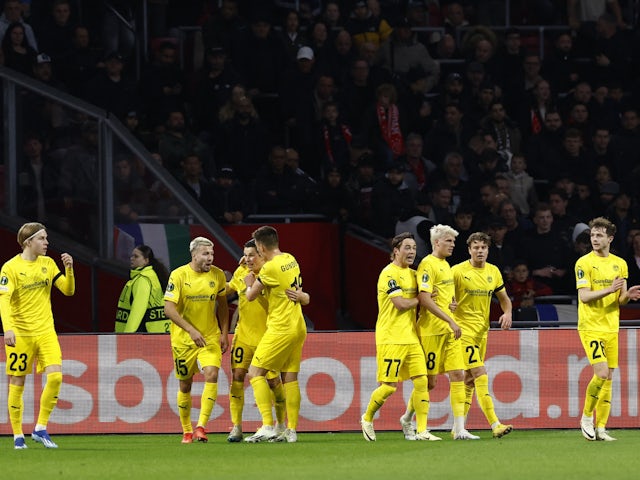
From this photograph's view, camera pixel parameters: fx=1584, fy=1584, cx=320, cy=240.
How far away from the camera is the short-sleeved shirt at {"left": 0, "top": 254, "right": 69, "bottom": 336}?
50.5 ft

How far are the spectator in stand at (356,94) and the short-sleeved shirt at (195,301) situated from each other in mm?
7160

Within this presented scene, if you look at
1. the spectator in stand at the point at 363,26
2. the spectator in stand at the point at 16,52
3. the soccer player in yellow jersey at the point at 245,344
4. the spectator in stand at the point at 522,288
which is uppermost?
the spectator in stand at the point at 363,26

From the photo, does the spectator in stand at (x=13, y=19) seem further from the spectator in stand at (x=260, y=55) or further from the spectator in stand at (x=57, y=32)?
the spectator in stand at (x=260, y=55)

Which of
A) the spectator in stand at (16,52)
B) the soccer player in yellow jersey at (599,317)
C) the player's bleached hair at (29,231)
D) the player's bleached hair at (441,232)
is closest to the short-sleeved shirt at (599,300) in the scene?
the soccer player in yellow jersey at (599,317)

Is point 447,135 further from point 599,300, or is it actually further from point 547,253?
point 599,300

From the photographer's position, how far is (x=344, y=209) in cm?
2141

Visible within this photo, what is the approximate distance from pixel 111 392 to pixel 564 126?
9.32 metres

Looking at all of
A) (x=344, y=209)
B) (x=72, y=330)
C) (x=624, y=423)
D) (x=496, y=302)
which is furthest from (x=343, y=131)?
(x=624, y=423)

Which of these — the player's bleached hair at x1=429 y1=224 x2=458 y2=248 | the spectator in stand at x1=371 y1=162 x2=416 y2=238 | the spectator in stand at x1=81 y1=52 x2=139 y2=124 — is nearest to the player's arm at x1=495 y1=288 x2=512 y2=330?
the player's bleached hair at x1=429 y1=224 x2=458 y2=248

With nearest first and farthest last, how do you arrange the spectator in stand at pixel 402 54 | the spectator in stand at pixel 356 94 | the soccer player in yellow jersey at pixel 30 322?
the soccer player in yellow jersey at pixel 30 322, the spectator in stand at pixel 356 94, the spectator in stand at pixel 402 54

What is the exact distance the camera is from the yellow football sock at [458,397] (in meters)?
16.1

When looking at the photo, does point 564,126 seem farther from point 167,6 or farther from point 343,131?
point 167,6

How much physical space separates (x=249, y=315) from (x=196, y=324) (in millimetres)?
595

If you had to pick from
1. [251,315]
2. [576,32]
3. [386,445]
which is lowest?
[386,445]
